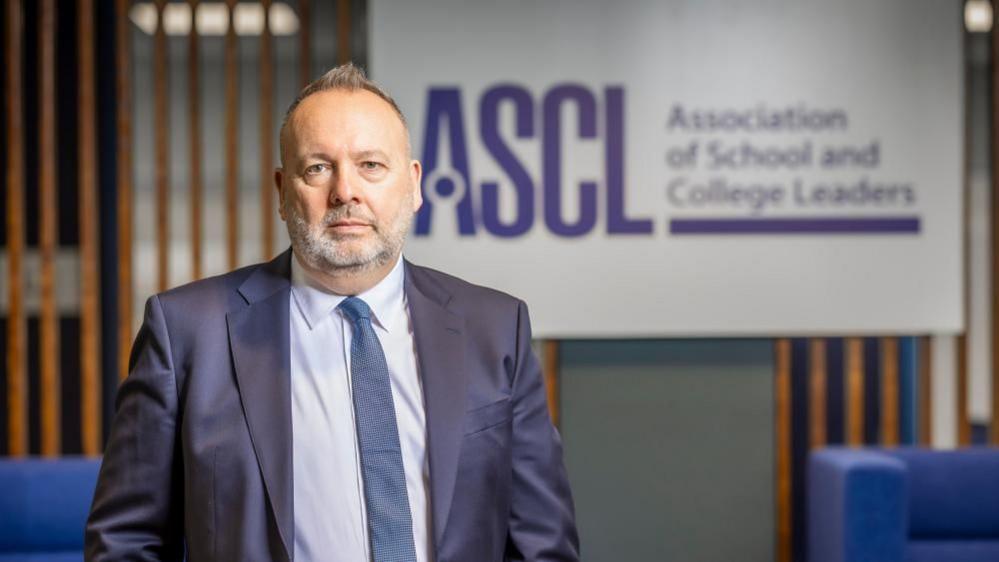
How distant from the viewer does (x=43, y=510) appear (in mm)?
3566

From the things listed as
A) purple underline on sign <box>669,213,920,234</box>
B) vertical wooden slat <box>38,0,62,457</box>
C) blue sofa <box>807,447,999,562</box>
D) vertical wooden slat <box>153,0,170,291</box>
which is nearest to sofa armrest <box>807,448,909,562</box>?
blue sofa <box>807,447,999,562</box>

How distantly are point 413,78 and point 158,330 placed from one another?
8.51 ft

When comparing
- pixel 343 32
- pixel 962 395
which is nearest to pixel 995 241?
pixel 962 395

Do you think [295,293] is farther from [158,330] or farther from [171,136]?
[171,136]

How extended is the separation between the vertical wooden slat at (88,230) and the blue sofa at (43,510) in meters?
0.57

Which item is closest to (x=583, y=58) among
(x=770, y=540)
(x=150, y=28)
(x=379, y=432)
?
(x=150, y=28)

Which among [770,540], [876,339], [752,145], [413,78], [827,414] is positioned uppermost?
[413,78]

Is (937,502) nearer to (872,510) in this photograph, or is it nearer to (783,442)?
(872,510)

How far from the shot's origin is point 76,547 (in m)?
3.61

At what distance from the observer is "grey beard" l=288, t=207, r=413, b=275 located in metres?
1.70

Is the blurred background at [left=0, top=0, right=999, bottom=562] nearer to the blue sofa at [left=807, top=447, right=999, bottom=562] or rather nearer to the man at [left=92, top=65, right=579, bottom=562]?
the blue sofa at [left=807, top=447, right=999, bottom=562]

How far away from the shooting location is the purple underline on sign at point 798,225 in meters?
4.14

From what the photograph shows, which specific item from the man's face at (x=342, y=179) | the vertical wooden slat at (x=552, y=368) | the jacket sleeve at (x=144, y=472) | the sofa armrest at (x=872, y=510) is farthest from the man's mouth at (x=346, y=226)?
the vertical wooden slat at (x=552, y=368)

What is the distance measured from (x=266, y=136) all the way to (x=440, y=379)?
108 inches
